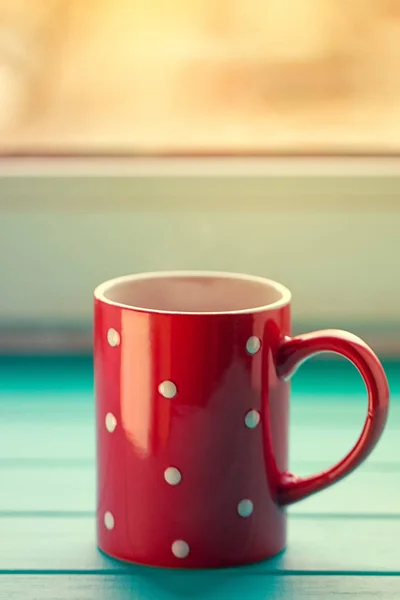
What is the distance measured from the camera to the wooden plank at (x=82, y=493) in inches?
21.2

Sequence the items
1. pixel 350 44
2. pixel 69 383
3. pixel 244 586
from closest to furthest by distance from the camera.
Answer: pixel 244 586 → pixel 69 383 → pixel 350 44

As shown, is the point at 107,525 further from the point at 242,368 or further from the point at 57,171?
the point at 57,171

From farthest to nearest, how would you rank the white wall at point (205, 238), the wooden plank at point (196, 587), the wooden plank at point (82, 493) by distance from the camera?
1. the white wall at point (205, 238)
2. the wooden plank at point (82, 493)
3. the wooden plank at point (196, 587)

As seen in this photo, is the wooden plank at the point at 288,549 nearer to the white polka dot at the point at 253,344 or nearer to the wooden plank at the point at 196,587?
the wooden plank at the point at 196,587

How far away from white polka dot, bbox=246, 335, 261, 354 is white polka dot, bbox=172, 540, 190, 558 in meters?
0.10

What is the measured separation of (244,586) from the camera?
0.44m

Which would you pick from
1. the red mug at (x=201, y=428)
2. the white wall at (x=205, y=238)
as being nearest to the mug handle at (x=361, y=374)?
the red mug at (x=201, y=428)

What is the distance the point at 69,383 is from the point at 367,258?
31 centimetres

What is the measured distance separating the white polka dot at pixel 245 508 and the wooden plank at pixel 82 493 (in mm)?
87

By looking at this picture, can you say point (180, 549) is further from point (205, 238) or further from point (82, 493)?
point (205, 238)

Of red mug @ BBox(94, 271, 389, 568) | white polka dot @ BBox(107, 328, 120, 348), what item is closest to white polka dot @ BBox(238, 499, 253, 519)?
red mug @ BBox(94, 271, 389, 568)

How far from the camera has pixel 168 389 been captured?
1.45ft

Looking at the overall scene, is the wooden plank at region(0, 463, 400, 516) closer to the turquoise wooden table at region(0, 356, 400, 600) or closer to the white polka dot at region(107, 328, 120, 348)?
the turquoise wooden table at region(0, 356, 400, 600)

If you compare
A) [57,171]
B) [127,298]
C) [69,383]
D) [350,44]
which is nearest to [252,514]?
[127,298]
